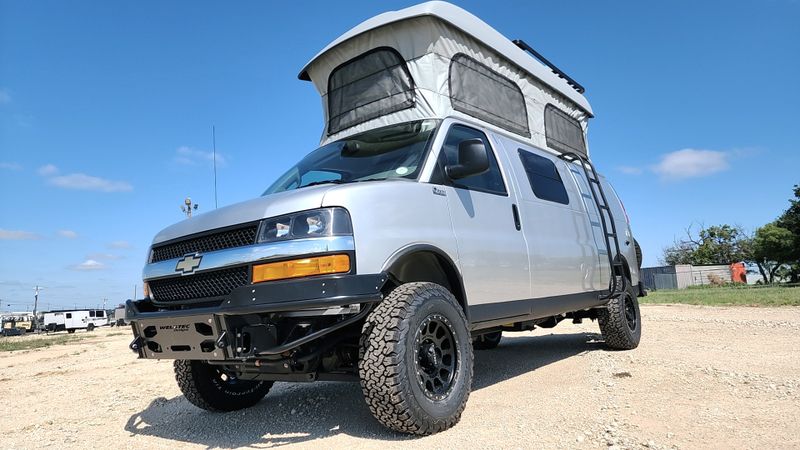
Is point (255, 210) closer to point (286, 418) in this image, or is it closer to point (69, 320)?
point (286, 418)

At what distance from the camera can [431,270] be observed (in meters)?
3.88

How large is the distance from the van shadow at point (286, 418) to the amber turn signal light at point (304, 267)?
1.12m

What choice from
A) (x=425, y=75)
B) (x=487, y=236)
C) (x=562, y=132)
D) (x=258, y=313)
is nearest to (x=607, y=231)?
(x=562, y=132)

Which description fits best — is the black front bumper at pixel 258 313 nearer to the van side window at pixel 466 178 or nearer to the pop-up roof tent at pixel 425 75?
the van side window at pixel 466 178

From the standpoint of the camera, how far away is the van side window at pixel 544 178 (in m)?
5.25

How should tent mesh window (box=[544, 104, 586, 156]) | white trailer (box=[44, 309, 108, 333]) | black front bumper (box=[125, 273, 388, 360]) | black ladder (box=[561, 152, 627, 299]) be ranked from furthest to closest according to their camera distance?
white trailer (box=[44, 309, 108, 333])
tent mesh window (box=[544, 104, 586, 156])
black ladder (box=[561, 152, 627, 299])
black front bumper (box=[125, 273, 388, 360])

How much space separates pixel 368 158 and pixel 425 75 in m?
0.99

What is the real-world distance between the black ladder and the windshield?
291 cm

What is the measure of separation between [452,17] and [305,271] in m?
2.92

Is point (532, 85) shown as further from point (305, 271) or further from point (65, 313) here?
point (65, 313)

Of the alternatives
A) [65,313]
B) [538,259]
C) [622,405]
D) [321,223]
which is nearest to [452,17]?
[538,259]

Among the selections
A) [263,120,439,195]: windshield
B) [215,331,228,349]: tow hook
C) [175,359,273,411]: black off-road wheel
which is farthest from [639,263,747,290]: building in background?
[215,331,228,349]: tow hook

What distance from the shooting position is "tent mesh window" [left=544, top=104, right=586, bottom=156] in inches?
258

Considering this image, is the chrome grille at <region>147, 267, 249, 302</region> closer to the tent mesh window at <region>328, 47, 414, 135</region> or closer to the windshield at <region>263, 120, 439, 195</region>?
the windshield at <region>263, 120, 439, 195</region>
